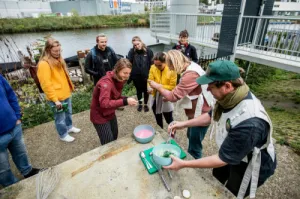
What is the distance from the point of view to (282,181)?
2.35m

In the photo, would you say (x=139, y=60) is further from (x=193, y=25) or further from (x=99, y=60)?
(x=193, y=25)

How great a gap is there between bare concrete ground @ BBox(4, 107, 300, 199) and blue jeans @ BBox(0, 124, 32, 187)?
0.59 m

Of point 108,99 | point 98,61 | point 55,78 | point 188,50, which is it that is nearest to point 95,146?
point 55,78

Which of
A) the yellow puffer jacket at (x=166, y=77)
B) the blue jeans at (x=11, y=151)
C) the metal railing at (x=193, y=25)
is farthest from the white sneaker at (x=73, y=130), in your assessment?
the metal railing at (x=193, y=25)

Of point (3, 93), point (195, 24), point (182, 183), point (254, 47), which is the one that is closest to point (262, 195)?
point (182, 183)

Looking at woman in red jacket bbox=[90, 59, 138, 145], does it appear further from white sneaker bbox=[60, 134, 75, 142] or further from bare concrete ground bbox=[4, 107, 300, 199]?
white sneaker bbox=[60, 134, 75, 142]

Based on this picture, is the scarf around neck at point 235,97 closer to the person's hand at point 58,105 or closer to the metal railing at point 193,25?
the person's hand at point 58,105

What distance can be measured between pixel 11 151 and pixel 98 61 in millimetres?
2148

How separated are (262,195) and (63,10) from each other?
38700mm

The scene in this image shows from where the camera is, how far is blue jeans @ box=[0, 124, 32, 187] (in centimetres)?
190

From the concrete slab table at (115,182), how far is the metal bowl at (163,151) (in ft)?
0.50

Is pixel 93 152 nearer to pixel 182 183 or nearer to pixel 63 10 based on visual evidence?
pixel 182 183

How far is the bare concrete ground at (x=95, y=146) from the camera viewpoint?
7.46 feet

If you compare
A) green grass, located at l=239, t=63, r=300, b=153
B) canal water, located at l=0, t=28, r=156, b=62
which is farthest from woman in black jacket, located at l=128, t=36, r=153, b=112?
canal water, located at l=0, t=28, r=156, b=62
